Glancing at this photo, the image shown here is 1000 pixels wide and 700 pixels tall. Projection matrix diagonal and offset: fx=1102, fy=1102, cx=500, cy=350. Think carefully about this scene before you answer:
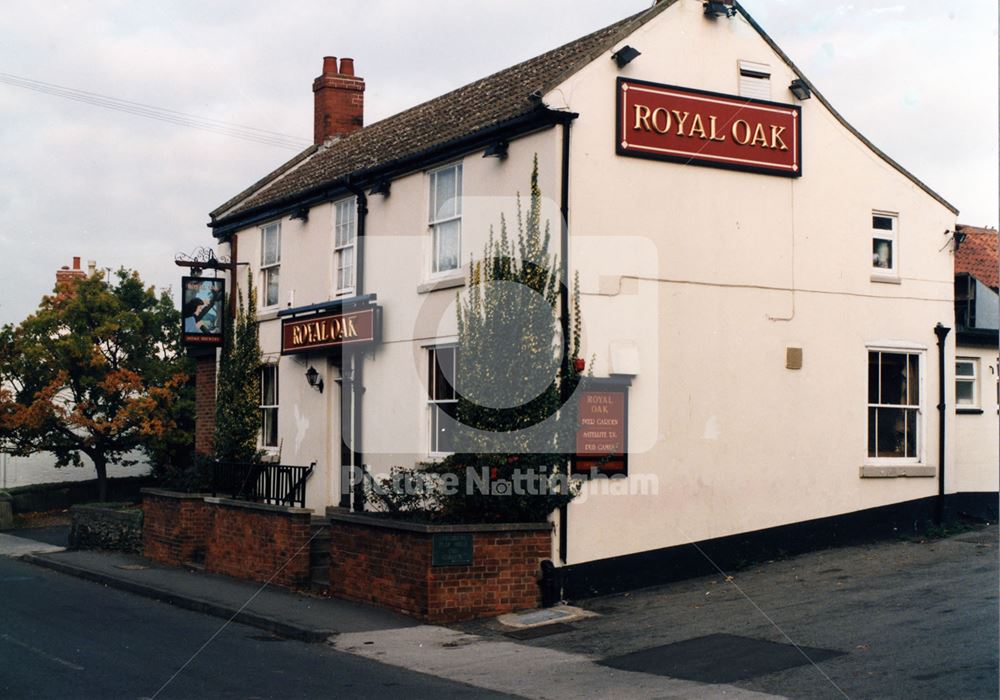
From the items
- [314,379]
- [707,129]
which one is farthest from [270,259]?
[707,129]

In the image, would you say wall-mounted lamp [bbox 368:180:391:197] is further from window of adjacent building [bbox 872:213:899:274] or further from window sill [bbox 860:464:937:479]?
window sill [bbox 860:464:937:479]

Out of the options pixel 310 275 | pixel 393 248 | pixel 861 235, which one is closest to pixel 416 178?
pixel 393 248

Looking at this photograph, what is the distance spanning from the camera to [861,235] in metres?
17.2

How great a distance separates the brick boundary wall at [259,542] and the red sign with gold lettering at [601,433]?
449 centimetres

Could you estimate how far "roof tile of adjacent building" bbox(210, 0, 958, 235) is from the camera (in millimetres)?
15484

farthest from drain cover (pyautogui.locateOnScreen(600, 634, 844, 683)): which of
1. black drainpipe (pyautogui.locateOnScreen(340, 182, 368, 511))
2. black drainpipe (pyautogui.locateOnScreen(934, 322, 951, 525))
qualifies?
black drainpipe (pyautogui.locateOnScreen(340, 182, 368, 511))

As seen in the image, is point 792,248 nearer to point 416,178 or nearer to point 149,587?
point 416,178

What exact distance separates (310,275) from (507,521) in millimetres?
7728

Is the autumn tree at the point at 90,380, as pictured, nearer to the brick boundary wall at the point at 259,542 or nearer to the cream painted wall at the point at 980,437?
the brick boundary wall at the point at 259,542

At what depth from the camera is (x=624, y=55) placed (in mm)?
14859

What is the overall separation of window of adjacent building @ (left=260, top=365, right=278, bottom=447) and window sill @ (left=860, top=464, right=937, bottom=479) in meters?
10.7

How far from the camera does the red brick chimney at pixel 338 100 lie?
25359mm

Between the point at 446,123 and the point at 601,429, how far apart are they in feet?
20.0

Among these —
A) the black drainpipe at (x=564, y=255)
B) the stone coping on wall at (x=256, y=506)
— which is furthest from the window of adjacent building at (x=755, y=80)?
the stone coping on wall at (x=256, y=506)
